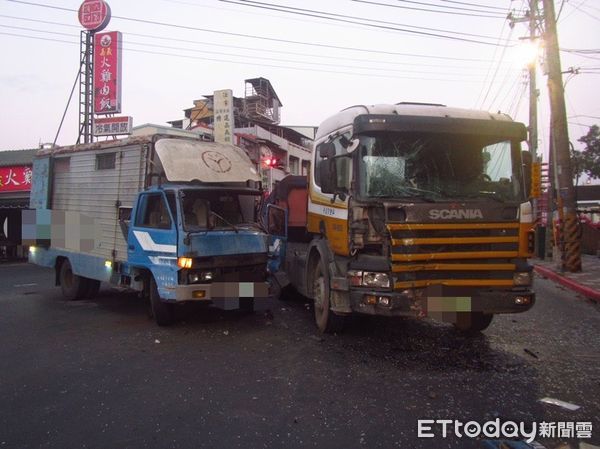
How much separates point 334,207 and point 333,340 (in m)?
1.80

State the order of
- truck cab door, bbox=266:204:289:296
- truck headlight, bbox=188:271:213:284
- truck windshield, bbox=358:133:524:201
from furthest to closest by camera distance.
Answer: truck cab door, bbox=266:204:289:296
truck headlight, bbox=188:271:213:284
truck windshield, bbox=358:133:524:201

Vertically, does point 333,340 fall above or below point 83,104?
below

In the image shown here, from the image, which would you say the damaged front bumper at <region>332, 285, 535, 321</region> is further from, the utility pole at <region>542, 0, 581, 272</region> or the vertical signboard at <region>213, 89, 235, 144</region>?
the vertical signboard at <region>213, 89, 235, 144</region>

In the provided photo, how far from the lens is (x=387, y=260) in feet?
17.0

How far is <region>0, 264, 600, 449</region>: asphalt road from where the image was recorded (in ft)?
12.2

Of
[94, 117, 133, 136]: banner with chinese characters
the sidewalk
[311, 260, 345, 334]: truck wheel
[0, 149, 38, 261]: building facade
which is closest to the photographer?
[311, 260, 345, 334]: truck wheel

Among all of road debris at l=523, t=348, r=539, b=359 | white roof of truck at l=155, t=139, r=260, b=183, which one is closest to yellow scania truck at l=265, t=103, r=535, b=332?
road debris at l=523, t=348, r=539, b=359

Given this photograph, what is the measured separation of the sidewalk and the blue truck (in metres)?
7.63

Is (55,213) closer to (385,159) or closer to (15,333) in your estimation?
(15,333)

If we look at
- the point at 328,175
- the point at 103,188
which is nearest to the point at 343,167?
the point at 328,175

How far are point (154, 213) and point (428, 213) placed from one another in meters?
4.05

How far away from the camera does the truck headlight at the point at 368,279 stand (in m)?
5.16

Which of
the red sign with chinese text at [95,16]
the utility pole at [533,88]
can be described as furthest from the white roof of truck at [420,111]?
the red sign with chinese text at [95,16]

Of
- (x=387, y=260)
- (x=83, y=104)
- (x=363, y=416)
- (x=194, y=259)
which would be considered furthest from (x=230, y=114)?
(x=363, y=416)
